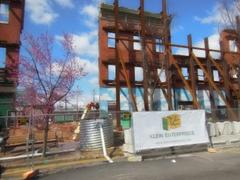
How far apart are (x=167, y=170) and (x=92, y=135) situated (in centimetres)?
498

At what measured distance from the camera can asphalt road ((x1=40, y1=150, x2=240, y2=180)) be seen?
8898 mm

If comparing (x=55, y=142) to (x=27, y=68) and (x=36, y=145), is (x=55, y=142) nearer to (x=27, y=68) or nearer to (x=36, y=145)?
(x=36, y=145)

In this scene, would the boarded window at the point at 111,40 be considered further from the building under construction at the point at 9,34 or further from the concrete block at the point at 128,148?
the concrete block at the point at 128,148

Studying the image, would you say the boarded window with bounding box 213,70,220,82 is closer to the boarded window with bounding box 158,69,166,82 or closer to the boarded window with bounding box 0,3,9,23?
the boarded window with bounding box 158,69,166,82

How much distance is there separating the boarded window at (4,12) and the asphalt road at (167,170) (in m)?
20.3

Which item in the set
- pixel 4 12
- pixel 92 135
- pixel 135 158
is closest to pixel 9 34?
pixel 4 12

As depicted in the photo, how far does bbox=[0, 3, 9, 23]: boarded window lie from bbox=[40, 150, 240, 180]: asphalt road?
798 inches

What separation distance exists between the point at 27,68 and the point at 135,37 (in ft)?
55.1

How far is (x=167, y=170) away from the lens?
9.91 meters

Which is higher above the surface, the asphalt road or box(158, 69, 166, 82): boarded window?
box(158, 69, 166, 82): boarded window

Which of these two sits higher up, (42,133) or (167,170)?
(42,133)

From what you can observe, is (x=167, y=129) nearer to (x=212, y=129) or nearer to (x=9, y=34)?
(x=212, y=129)

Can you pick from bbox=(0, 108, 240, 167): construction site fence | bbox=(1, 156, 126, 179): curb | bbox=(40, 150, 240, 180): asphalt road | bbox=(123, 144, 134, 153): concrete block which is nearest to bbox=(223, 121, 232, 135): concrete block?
bbox=(0, 108, 240, 167): construction site fence

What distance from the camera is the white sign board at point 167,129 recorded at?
12.6 metres
